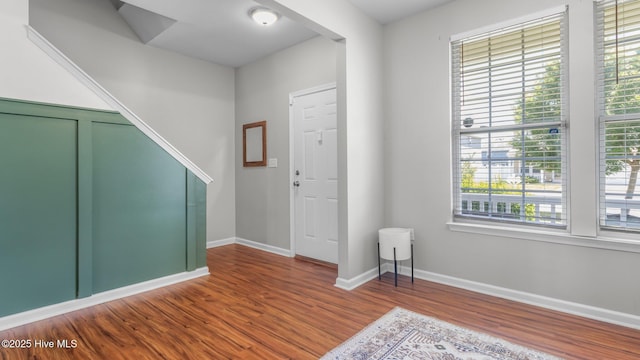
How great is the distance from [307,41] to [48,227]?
3218 mm

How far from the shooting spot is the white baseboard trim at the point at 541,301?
225cm

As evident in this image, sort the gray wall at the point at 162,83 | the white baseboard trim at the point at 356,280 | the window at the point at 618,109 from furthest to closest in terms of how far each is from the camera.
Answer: the gray wall at the point at 162,83 → the white baseboard trim at the point at 356,280 → the window at the point at 618,109

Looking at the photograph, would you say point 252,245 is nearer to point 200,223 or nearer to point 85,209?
point 200,223

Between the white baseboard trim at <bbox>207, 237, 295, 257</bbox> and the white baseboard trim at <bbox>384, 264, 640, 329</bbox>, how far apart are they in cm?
169

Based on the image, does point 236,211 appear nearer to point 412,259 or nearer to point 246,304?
point 246,304

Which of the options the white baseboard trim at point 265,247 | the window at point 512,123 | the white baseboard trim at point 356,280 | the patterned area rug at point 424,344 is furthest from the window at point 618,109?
the white baseboard trim at point 265,247

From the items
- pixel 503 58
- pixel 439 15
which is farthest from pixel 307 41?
pixel 503 58

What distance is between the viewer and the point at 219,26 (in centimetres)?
353

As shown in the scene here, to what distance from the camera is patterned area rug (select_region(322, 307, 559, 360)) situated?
1.90 meters

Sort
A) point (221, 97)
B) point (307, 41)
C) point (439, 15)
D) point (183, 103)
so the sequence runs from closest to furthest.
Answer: point (439, 15), point (307, 41), point (183, 103), point (221, 97)

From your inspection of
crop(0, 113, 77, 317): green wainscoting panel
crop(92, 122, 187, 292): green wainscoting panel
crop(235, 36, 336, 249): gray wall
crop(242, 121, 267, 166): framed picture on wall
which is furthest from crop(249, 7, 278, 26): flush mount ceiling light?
crop(0, 113, 77, 317): green wainscoting panel

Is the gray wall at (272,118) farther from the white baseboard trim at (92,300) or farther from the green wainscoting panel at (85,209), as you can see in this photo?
the green wainscoting panel at (85,209)

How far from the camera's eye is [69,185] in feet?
8.43

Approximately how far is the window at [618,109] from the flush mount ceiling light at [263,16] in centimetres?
270
